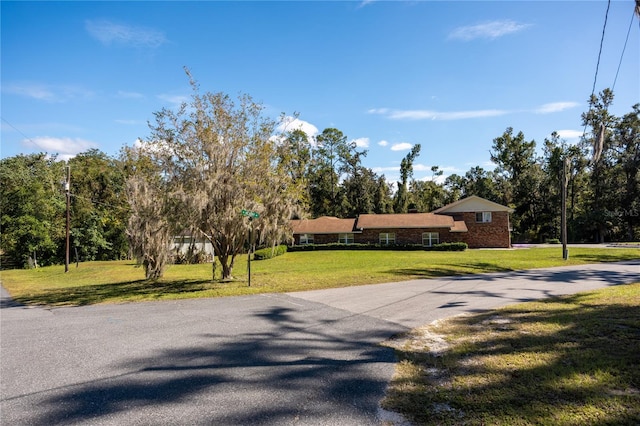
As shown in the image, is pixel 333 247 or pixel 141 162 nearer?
pixel 141 162

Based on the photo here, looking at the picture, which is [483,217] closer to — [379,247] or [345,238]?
[379,247]

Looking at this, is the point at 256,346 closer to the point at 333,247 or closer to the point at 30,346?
the point at 30,346

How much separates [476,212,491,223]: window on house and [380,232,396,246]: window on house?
8.85m

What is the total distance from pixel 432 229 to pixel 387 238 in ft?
14.7

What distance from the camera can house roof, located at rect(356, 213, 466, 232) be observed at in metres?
37.0

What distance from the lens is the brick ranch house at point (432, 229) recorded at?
3722 cm

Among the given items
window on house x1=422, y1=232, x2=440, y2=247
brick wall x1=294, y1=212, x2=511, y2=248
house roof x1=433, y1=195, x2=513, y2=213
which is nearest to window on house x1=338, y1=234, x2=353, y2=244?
brick wall x1=294, y1=212, x2=511, y2=248

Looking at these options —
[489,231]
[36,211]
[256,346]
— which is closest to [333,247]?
[489,231]

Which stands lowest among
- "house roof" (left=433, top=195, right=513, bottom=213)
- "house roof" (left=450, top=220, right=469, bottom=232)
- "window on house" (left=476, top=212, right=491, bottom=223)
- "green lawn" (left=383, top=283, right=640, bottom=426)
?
"green lawn" (left=383, top=283, right=640, bottom=426)

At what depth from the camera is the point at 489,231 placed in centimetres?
3803

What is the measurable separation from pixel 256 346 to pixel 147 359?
1581 millimetres

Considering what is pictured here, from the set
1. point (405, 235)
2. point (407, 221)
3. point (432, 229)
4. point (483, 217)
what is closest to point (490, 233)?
point (483, 217)

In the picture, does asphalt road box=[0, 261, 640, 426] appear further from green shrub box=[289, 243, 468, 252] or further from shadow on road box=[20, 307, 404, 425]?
green shrub box=[289, 243, 468, 252]

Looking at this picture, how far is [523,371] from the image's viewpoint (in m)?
4.50
